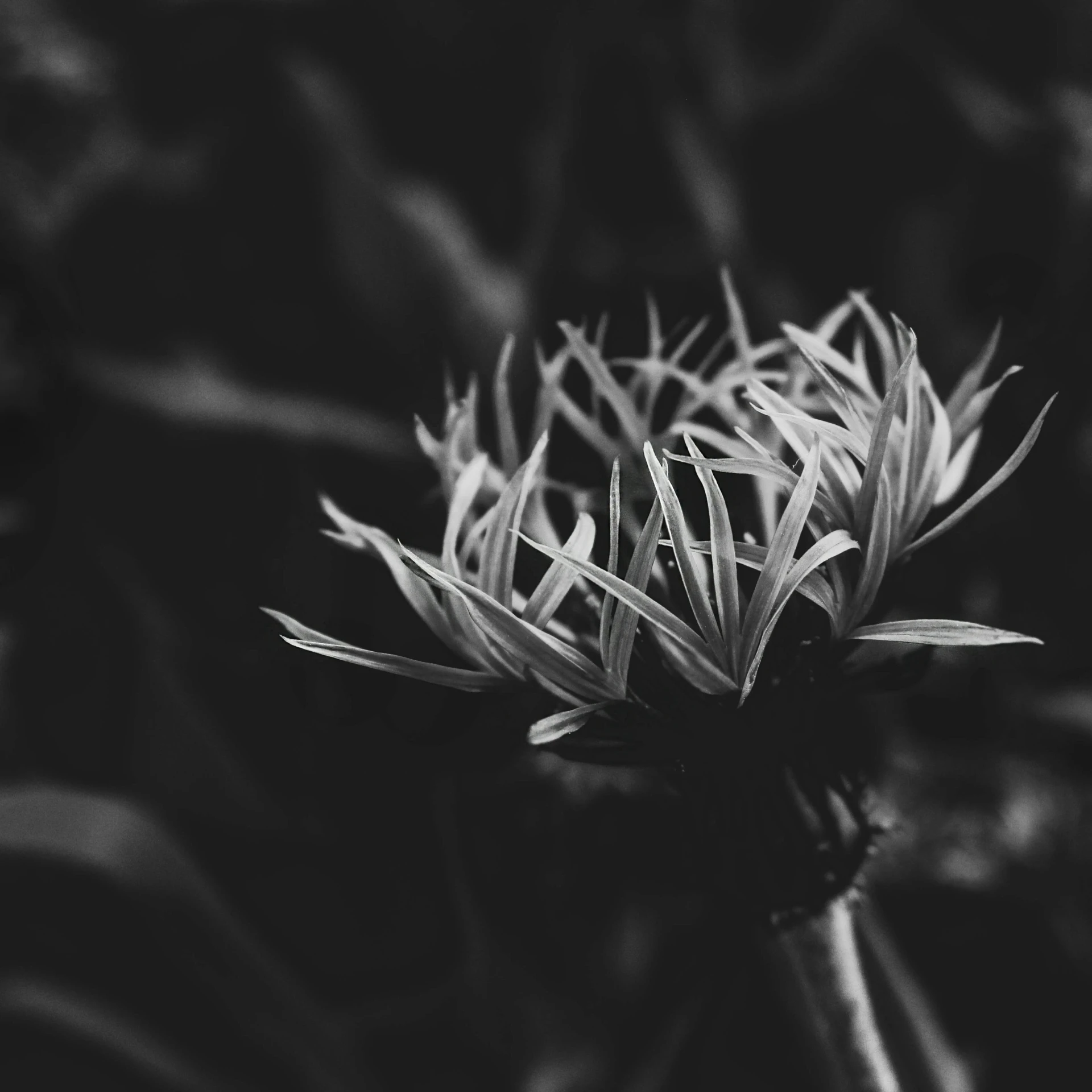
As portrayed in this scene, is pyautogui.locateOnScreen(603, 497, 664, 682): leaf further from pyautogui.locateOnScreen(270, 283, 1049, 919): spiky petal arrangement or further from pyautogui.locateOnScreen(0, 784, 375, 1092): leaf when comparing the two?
pyautogui.locateOnScreen(0, 784, 375, 1092): leaf

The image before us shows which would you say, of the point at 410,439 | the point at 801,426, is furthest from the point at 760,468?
the point at 410,439

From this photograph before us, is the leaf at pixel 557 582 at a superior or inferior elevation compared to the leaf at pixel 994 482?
superior

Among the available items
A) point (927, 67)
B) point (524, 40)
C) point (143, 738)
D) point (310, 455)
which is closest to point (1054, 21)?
point (927, 67)

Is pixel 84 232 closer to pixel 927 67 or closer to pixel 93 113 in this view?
pixel 93 113

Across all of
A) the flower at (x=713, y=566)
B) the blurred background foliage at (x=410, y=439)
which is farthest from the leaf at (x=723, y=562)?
the blurred background foliage at (x=410, y=439)

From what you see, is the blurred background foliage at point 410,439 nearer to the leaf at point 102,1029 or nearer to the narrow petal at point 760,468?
the leaf at point 102,1029

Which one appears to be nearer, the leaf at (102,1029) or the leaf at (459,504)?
the leaf at (459,504)
